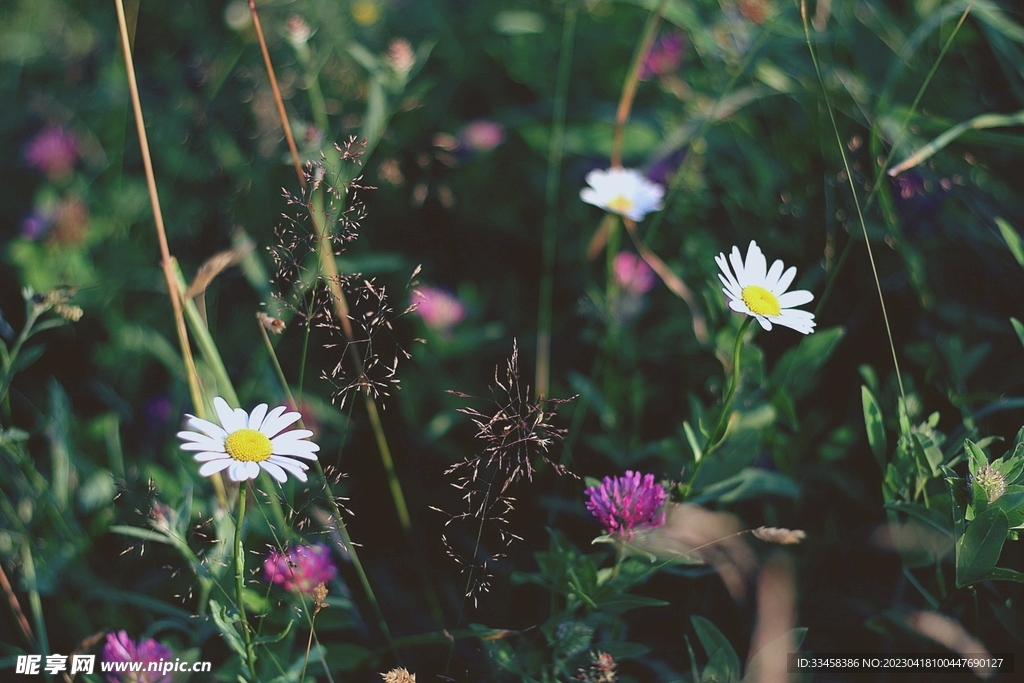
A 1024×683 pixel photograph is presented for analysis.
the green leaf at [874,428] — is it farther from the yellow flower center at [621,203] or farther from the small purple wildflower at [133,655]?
the small purple wildflower at [133,655]

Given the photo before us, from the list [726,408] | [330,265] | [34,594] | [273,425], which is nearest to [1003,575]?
[726,408]

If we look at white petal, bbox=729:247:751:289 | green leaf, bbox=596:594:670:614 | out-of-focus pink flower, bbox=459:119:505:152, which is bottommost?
green leaf, bbox=596:594:670:614

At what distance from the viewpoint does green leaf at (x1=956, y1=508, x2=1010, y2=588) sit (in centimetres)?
79

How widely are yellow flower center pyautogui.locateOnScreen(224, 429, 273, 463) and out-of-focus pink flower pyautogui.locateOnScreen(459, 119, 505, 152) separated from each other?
106cm

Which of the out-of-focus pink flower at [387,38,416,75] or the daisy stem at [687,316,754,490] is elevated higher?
the out-of-focus pink flower at [387,38,416,75]

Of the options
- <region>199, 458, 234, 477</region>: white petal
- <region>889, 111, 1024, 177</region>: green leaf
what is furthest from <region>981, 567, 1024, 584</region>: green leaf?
<region>199, 458, 234, 477</region>: white petal

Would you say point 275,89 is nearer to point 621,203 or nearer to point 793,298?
point 621,203

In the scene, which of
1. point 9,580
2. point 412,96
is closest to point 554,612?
point 9,580

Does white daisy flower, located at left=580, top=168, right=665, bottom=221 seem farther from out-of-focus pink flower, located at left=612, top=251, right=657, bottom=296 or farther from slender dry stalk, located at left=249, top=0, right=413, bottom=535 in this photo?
slender dry stalk, located at left=249, top=0, right=413, bottom=535

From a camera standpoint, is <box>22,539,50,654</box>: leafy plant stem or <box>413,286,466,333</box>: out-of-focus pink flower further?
<box>413,286,466,333</box>: out-of-focus pink flower

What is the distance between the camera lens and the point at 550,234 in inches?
61.9

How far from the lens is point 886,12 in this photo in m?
1.67

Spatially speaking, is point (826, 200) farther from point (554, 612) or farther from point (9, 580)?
point (9, 580)

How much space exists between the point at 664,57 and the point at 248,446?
1.34 metres
